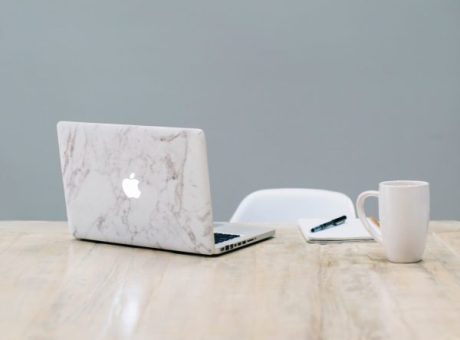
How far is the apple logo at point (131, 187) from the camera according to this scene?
1853 millimetres

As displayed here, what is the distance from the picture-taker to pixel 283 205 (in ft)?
8.73

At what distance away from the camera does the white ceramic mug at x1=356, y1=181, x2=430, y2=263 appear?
1671mm

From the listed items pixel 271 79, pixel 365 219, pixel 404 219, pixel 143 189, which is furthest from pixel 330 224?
pixel 271 79

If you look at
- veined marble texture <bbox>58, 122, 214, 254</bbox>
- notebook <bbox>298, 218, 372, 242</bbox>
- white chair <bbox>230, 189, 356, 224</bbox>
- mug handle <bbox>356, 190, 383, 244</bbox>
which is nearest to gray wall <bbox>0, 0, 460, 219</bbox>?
white chair <bbox>230, 189, 356, 224</bbox>

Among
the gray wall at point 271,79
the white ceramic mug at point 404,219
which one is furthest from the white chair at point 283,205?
the gray wall at point 271,79

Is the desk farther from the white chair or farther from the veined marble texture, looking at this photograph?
the white chair

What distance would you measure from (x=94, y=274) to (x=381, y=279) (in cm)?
56

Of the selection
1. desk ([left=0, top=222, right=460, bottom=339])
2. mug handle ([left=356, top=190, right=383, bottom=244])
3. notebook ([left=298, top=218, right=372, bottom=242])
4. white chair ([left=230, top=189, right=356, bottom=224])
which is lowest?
white chair ([left=230, top=189, right=356, bottom=224])

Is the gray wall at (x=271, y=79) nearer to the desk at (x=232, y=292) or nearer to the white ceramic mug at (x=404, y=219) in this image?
the desk at (x=232, y=292)

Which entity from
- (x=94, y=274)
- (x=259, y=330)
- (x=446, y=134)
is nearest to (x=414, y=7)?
(x=446, y=134)

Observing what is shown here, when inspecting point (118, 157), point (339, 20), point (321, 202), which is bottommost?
point (321, 202)

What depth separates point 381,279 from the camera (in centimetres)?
157

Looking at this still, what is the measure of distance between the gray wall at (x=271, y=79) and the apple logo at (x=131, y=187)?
5.98ft

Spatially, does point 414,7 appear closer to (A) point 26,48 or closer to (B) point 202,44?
(B) point 202,44
